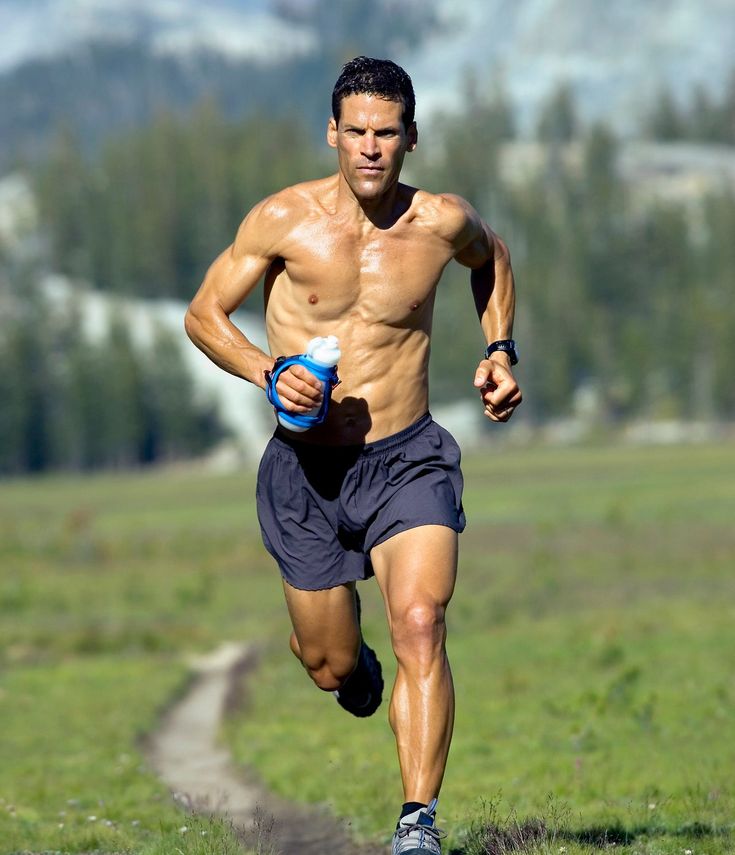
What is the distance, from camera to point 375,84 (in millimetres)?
8477

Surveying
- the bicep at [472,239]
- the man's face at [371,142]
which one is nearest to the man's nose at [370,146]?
the man's face at [371,142]

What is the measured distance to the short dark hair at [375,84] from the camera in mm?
8484

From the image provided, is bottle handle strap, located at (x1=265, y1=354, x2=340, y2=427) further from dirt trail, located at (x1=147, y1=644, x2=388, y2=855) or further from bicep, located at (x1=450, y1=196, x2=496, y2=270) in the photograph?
dirt trail, located at (x1=147, y1=644, x2=388, y2=855)

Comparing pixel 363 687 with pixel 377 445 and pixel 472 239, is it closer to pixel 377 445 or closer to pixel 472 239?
pixel 377 445

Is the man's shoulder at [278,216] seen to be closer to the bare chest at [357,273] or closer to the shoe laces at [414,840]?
the bare chest at [357,273]

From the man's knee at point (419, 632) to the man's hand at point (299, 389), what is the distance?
1.09m

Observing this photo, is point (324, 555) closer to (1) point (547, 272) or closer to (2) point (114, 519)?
(2) point (114, 519)

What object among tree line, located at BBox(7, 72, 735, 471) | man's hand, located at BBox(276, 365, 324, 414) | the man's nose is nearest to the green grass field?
man's hand, located at BBox(276, 365, 324, 414)

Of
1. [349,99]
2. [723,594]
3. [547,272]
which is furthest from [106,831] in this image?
[547,272]

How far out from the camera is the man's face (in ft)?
27.7

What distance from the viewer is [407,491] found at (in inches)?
347

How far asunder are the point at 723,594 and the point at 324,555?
2401 cm

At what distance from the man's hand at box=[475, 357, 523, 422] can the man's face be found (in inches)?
40.8

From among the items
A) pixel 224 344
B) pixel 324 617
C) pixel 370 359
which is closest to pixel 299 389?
pixel 224 344
